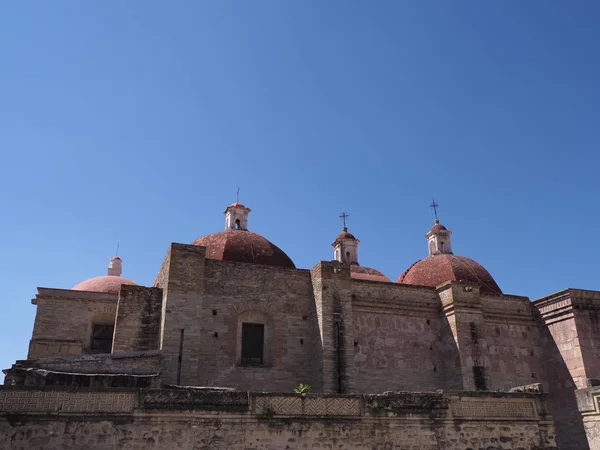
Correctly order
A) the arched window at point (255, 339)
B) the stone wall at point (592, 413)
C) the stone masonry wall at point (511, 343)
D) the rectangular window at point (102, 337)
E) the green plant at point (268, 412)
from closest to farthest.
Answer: the stone wall at point (592, 413), the green plant at point (268, 412), the arched window at point (255, 339), the stone masonry wall at point (511, 343), the rectangular window at point (102, 337)

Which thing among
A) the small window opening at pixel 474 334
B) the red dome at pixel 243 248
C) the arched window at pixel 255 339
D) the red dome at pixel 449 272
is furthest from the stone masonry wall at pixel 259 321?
the red dome at pixel 449 272

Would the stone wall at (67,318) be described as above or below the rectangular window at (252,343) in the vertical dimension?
above

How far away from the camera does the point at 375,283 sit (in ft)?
58.2

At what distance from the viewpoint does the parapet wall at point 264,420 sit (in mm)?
Answer: 9281

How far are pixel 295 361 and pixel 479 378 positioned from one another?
5.60 meters

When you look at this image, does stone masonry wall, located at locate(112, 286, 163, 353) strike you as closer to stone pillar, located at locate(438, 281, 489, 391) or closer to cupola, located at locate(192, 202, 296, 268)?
cupola, located at locate(192, 202, 296, 268)

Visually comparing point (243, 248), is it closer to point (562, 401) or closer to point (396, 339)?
point (396, 339)

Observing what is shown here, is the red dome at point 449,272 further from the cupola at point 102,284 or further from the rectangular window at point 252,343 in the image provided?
the cupola at point 102,284

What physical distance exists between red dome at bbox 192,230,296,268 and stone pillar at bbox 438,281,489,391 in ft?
18.6

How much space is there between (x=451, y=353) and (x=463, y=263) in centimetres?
568

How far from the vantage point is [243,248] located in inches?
756

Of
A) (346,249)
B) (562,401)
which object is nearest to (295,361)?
(562,401)

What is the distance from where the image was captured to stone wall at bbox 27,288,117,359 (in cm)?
1802

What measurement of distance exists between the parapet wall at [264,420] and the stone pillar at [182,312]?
4.26m
